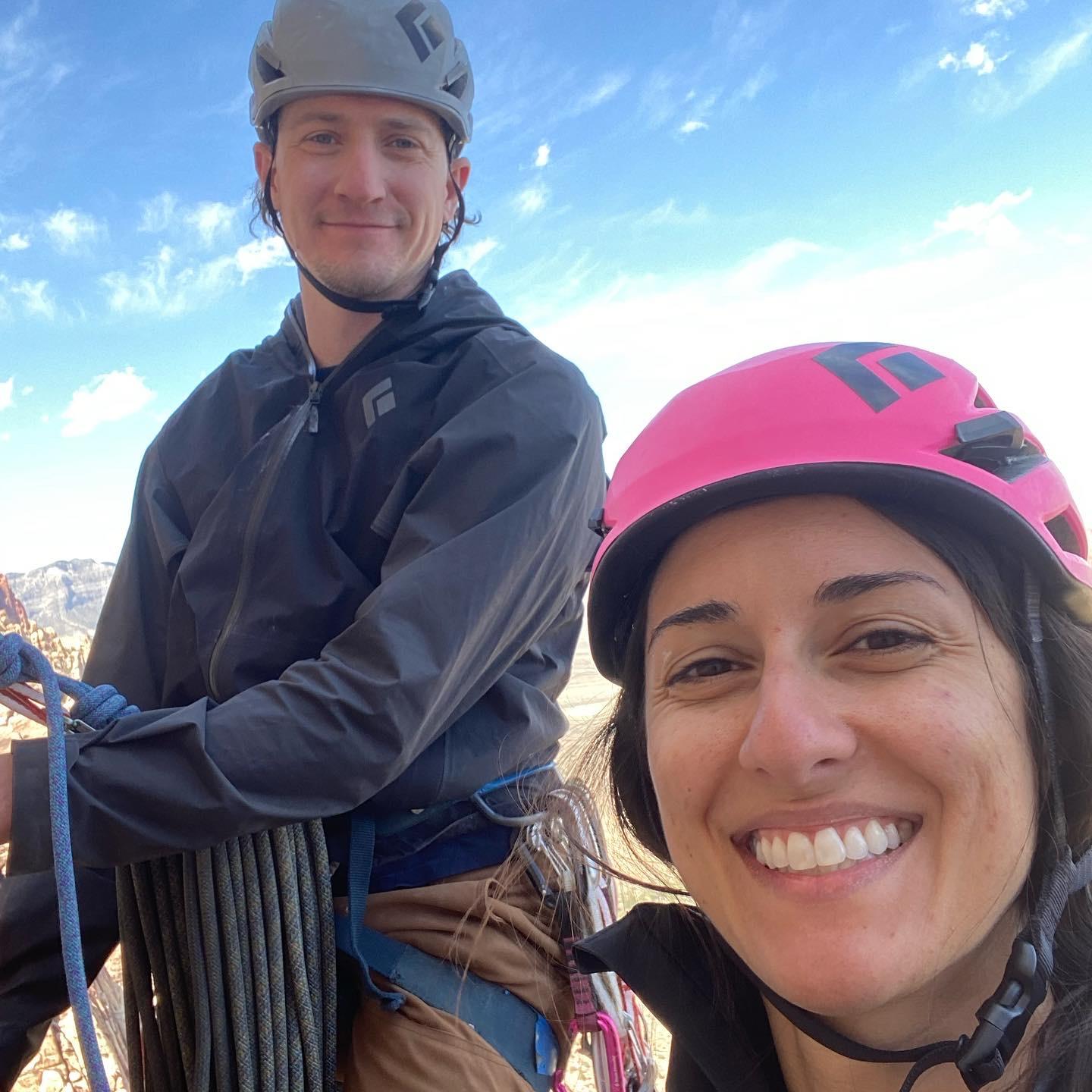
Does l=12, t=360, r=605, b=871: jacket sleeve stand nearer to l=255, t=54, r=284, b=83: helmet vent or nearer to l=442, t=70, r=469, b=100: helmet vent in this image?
l=442, t=70, r=469, b=100: helmet vent

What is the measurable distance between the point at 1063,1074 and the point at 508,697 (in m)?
1.38

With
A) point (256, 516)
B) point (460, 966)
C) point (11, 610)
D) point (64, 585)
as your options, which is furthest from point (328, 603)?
point (64, 585)

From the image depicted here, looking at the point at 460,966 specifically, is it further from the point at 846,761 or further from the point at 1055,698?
the point at 1055,698

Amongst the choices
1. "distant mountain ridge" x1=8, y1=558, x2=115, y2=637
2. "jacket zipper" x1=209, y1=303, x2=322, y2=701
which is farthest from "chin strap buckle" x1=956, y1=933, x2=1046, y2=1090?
"distant mountain ridge" x1=8, y1=558, x2=115, y2=637

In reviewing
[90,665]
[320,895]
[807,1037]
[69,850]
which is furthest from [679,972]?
[90,665]

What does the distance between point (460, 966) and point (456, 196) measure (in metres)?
2.32

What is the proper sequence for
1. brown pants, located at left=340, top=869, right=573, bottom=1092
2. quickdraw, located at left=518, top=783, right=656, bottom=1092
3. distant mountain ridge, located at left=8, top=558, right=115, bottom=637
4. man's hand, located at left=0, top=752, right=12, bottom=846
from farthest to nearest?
distant mountain ridge, located at left=8, top=558, right=115, bottom=637 < quickdraw, located at left=518, top=783, right=656, bottom=1092 < brown pants, located at left=340, top=869, right=573, bottom=1092 < man's hand, located at left=0, top=752, right=12, bottom=846

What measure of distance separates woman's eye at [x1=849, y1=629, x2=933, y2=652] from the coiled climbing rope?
1.36 m

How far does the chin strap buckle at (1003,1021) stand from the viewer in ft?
3.77

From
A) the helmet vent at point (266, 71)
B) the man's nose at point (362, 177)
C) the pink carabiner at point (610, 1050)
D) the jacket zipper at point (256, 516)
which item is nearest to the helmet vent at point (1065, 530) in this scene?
the pink carabiner at point (610, 1050)

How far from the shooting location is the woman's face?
3.88ft

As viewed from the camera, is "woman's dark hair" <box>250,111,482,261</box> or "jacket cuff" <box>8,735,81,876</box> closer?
"jacket cuff" <box>8,735,81,876</box>

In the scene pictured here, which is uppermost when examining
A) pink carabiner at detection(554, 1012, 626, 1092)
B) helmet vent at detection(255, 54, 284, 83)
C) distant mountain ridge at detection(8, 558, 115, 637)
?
distant mountain ridge at detection(8, 558, 115, 637)

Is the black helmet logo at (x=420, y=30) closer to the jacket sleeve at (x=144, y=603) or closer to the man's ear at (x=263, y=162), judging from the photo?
the man's ear at (x=263, y=162)
